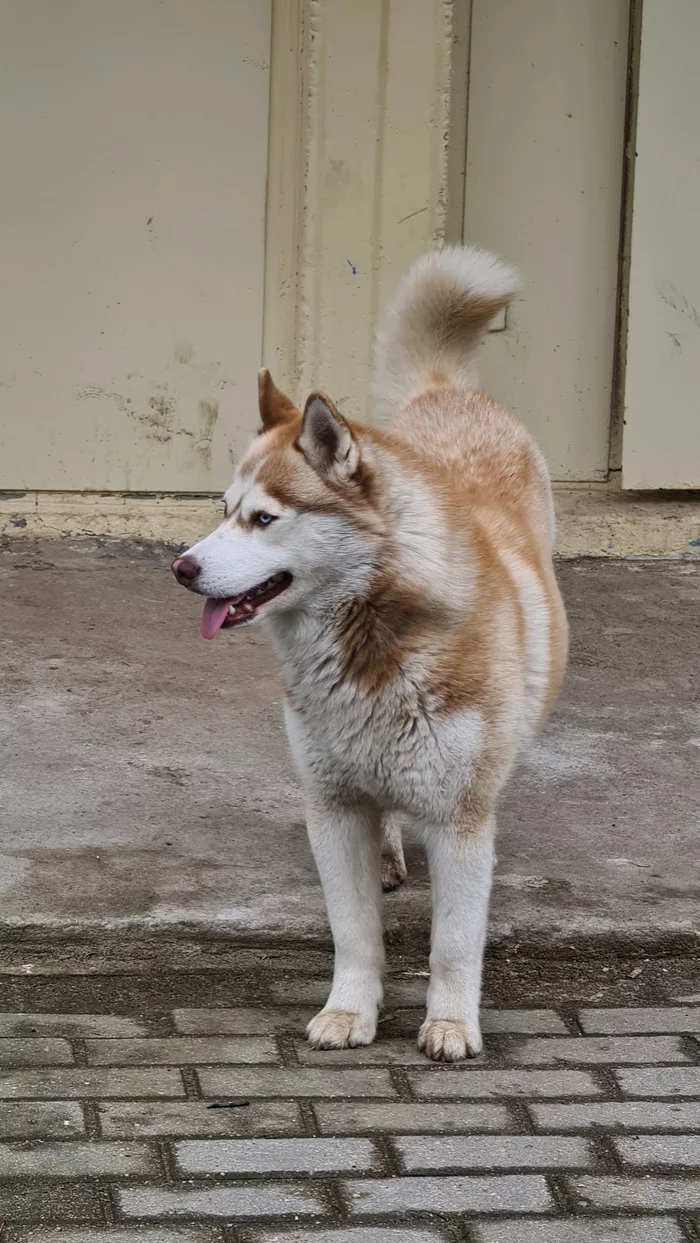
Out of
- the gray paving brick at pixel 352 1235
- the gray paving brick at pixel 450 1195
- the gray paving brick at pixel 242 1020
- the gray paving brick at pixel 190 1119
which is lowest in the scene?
the gray paving brick at pixel 242 1020

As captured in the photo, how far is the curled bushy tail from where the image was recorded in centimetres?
448

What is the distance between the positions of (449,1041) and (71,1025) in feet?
2.59

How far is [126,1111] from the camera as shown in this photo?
296 cm

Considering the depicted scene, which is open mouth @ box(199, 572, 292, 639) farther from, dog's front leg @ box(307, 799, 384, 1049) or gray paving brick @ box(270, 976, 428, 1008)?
gray paving brick @ box(270, 976, 428, 1008)

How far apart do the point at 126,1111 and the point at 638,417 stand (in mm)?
4347

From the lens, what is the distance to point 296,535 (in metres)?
3.14

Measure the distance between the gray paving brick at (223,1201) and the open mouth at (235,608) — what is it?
3.39 ft

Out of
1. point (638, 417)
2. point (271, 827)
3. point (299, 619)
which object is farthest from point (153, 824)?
point (638, 417)

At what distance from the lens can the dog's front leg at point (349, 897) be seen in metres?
3.40

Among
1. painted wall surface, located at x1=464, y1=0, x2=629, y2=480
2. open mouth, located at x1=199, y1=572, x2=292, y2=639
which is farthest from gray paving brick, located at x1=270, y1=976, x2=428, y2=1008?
painted wall surface, located at x1=464, y1=0, x2=629, y2=480

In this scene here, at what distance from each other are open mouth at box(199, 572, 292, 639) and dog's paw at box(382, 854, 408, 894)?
111cm

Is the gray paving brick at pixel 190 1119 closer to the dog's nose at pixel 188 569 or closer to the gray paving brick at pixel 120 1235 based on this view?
the gray paving brick at pixel 120 1235

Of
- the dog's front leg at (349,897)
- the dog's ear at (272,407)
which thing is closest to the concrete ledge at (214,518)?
the dog's ear at (272,407)

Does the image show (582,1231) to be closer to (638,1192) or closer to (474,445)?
(638,1192)
